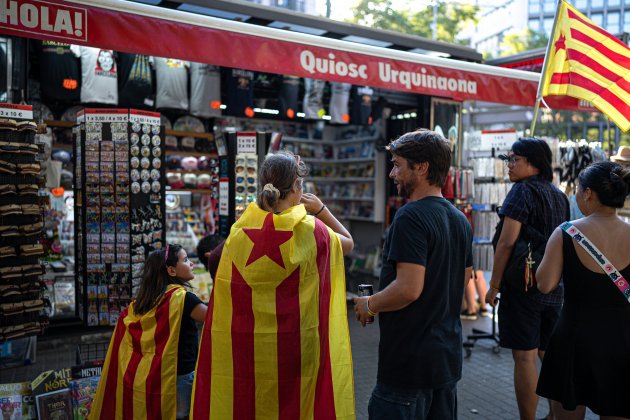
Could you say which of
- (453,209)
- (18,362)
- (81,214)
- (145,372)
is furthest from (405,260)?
(18,362)

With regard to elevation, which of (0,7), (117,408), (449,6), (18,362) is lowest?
(18,362)

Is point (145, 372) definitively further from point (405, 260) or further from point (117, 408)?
point (405, 260)

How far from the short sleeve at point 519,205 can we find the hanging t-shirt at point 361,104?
5.22 m

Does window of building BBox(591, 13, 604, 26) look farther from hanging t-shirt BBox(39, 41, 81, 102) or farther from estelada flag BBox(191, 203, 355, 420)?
estelada flag BBox(191, 203, 355, 420)

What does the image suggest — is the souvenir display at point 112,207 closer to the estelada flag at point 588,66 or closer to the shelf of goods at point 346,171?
the estelada flag at point 588,66

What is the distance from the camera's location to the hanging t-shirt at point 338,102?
8500 mm

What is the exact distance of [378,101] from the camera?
8977mm

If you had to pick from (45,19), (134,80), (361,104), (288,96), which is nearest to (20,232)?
(45,19)

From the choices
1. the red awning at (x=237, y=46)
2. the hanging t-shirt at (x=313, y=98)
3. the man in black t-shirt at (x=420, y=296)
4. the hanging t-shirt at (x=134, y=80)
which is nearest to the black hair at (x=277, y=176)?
the man in black t-shirt at (x=420, y=296)

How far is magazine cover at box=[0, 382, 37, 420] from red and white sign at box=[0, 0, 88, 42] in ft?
7.52

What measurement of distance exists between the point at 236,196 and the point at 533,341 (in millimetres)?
3284

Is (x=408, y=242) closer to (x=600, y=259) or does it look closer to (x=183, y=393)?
(x=600, y=259)

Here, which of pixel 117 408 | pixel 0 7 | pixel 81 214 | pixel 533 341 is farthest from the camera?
pixel 81 214

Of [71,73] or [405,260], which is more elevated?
[71,73]
